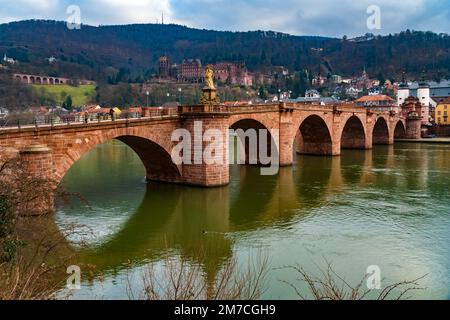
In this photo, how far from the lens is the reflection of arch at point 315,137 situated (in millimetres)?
50844

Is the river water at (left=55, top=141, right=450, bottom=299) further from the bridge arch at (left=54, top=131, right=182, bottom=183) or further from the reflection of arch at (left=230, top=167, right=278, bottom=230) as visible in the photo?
Result: the bridge arch at (left=54, top=131, right=182, bottom=183)

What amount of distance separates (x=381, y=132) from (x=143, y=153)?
171 ft

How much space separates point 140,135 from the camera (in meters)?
27.6

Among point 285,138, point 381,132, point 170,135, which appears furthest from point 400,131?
point 170,135

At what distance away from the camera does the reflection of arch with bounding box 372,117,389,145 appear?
2846 inches

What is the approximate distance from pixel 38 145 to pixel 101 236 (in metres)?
5.39

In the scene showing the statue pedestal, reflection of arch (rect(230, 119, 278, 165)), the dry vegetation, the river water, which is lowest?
the river water

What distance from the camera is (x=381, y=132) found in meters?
73.1

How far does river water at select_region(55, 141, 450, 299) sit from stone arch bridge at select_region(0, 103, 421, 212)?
1.51m

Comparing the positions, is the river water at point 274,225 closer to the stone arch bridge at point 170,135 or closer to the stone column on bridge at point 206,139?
the stone column on bridge at point 206,139

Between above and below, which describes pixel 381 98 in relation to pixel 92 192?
Result: above

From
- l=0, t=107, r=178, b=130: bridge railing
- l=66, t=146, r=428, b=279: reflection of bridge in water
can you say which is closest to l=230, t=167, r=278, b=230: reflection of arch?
l=66, t=146, r=428, b=279: reflection of bridge in water
